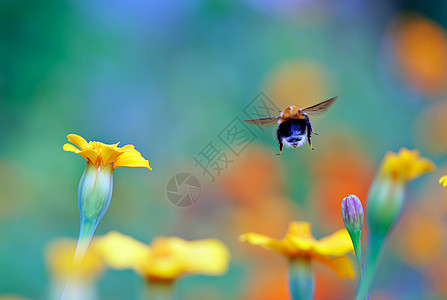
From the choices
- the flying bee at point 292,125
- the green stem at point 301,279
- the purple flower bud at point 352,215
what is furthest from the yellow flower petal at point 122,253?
the flying bee at point 292,125

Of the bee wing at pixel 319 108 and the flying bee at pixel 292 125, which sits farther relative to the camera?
the flying bee at pixel 292 125

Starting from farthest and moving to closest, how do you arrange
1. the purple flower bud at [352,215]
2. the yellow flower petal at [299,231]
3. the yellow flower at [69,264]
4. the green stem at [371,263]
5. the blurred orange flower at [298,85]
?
1. the blurred orange flower at [298,85]
2. the yellow flower at [69,264]
3. the yellow flower petal at [299,231]
4. the purple flower bud at [352,215]
5. the green stem at [371,263]

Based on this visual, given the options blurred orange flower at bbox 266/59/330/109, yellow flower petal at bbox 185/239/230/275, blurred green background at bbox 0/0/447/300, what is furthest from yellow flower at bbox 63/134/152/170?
blurred orange flower at bbox 266/59/330/109

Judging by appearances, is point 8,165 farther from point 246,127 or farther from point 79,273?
point 79,273

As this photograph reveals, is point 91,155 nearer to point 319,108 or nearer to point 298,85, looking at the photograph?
point 319,108

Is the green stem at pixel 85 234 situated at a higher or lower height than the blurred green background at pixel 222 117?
lower

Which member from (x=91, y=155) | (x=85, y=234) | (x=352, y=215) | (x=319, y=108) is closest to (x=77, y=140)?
(x=91, y=155)

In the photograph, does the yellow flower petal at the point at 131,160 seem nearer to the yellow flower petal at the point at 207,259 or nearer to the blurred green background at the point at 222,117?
the yellow flower petal at the point at 207,259
